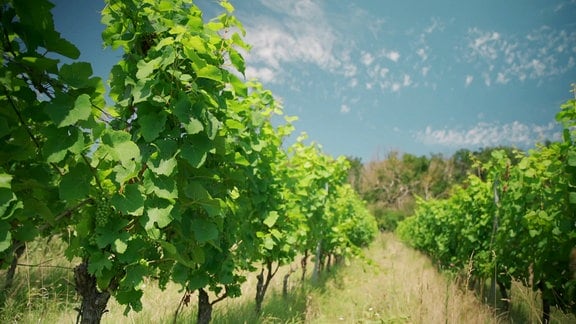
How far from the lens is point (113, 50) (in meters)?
1.78

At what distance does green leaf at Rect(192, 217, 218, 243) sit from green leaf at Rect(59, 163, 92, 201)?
1.85 feet

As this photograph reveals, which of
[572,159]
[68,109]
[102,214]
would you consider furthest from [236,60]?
[572,159]

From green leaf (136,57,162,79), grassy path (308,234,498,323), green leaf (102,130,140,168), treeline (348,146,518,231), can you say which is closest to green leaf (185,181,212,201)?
green leaf (102,130,140,168)

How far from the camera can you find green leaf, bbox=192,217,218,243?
1.70 meters

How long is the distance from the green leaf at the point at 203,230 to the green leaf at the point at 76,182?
565 millimetres

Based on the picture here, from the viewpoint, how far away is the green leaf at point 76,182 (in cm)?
132

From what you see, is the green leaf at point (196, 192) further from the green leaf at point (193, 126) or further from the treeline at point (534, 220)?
the treeline at point (534, 220)

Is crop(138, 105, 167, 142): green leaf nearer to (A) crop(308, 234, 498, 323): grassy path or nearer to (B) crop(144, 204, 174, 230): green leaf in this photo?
(B) crop(144, 204, 174, 230): green leaf

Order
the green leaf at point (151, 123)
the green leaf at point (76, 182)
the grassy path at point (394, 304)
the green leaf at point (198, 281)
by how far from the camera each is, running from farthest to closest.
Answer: the grassy path at point (394, 304)
the green leaf at point (198, 281)
the green leaf at point (151, 123)
the green leaf at point (76, 182)

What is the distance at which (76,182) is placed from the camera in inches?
53.7

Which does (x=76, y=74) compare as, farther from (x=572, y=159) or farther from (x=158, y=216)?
(x=572, y=159)

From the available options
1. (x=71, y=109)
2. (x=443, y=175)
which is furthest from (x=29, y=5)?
(x=443, y=175)

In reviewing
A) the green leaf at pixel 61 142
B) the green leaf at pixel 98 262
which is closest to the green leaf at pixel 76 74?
the green leaf at pixel 61 142

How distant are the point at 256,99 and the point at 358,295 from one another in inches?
202
